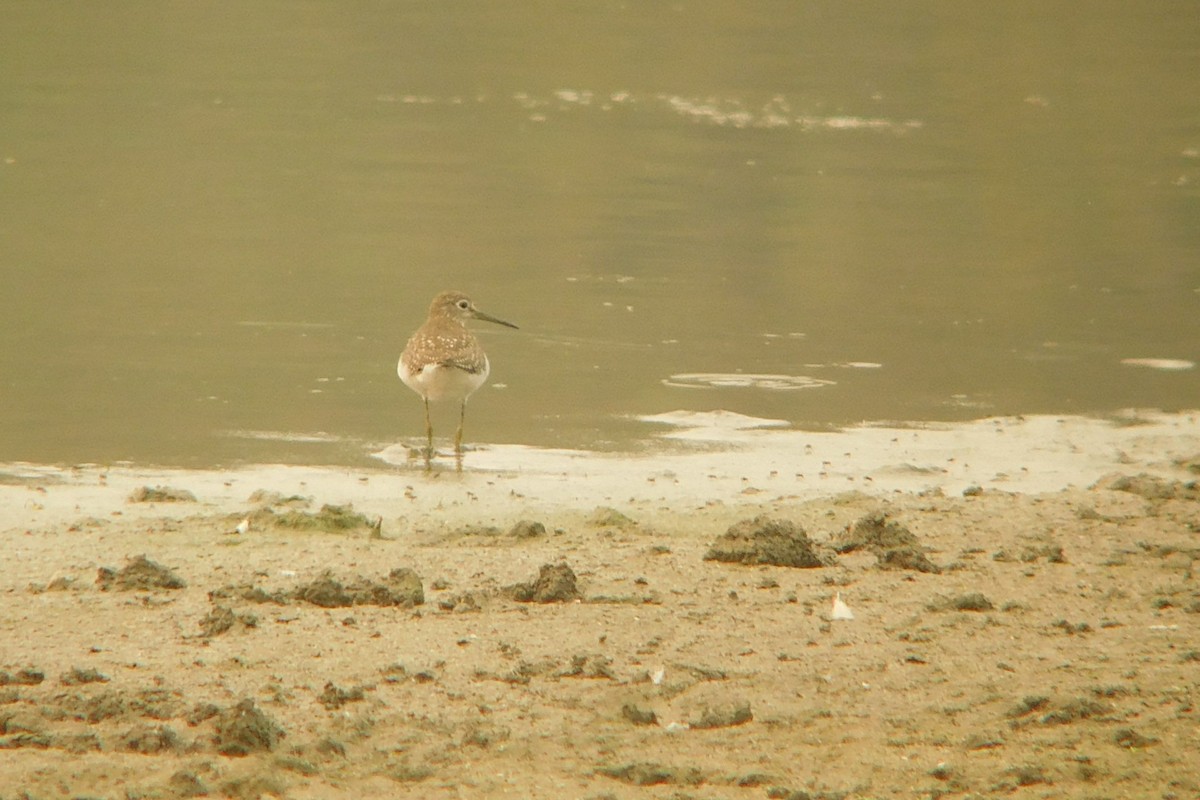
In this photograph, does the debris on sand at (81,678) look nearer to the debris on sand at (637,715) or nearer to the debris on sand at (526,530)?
the debris on sand at (637,715)

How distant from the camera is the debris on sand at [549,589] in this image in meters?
6.71

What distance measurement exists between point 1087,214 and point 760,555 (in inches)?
493

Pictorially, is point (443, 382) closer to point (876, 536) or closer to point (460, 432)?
point (460, 432)

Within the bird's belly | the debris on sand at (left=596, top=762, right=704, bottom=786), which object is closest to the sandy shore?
the debris on sand at (left=596, top=762, right=704, bottom=786)

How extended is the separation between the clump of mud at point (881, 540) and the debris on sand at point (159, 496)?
306 cm

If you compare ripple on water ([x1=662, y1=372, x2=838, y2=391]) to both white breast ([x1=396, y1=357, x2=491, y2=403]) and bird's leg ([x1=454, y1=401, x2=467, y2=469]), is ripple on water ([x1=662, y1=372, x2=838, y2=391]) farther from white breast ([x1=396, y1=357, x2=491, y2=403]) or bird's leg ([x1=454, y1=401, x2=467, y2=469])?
white breast ([x1=396, y1=357, x2=491, y2=403])

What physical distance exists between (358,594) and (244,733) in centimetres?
157

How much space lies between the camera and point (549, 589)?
671 centimetres

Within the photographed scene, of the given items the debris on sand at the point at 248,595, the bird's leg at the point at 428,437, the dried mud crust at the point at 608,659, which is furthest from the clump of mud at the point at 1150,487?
the debris on sand at the point at 248,595

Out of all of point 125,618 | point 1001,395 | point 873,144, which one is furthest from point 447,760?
point 873,144

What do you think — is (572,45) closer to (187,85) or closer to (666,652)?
(187,85)

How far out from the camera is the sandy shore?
199 inches

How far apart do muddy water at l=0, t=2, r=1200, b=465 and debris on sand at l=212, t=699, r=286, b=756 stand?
4.53 m

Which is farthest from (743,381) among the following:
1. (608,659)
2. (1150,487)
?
(608,659)
